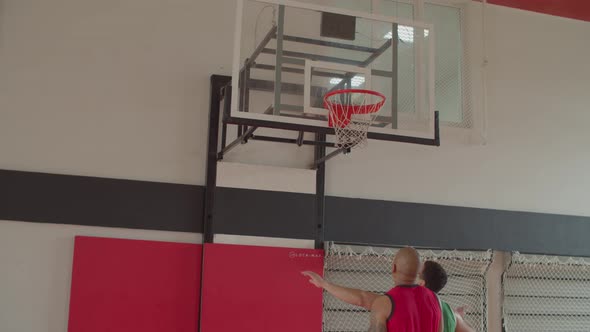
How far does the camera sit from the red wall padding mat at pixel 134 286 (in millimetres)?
5492

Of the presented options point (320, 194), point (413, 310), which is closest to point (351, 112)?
point (320, 194)

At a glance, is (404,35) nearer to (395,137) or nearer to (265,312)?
(395,137)

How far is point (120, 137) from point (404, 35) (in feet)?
8.70

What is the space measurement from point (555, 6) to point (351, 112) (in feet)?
11.7

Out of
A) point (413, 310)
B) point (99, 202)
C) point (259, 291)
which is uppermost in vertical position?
point (99, 202)

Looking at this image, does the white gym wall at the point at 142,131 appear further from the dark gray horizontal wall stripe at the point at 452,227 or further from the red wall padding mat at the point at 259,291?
the red wall padding mat at the point at 259,291

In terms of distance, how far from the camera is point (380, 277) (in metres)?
6.27

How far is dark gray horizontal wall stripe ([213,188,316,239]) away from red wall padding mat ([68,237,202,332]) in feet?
1.26

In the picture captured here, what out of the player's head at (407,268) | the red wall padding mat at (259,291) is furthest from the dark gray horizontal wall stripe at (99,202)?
the player's head at (407,268)

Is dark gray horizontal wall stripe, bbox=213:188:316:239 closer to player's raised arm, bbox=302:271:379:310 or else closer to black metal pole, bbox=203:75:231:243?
black metal pole, bbox=203:75:231:243

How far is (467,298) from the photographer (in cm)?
645

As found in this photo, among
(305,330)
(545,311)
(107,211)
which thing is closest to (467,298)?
(545,311)

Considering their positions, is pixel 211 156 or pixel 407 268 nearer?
pixel 407 268

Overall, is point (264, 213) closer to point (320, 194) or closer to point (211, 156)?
point (320, 194)
